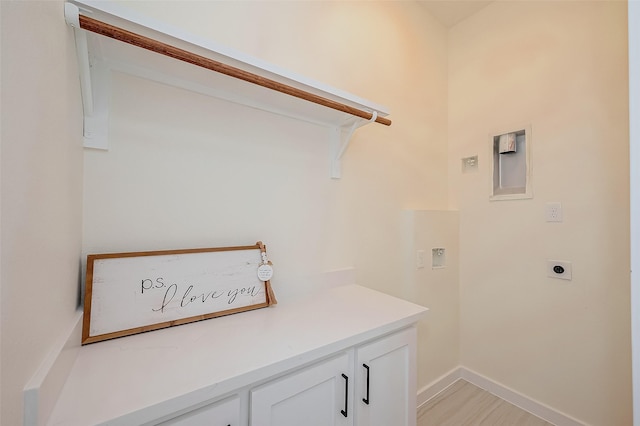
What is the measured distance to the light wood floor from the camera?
154cm

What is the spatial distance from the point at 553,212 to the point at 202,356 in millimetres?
1996

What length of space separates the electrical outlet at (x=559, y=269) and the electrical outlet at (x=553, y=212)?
26 cm

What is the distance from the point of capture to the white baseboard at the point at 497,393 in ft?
4.92

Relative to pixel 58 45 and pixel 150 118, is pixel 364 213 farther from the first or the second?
pixel 58 45

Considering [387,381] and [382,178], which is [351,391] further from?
[382,178]

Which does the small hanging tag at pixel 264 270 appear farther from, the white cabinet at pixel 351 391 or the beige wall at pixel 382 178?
the white cabinet at pixel 351 391

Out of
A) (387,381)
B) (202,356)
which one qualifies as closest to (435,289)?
(387,381)

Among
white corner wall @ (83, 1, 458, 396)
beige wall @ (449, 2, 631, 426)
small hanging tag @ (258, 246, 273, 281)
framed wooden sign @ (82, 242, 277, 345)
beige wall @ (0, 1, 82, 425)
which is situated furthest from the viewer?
beige wall @ (449, 2, 631, 426)

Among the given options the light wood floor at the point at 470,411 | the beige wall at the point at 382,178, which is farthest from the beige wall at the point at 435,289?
the light wood floor at the point at 470,411

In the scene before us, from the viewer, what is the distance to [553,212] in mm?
1539

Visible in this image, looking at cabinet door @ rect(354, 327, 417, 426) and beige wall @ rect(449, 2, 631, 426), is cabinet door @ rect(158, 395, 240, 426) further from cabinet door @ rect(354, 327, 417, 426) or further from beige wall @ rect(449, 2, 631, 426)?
beige wall @ rect(449, 2, 631, 426)

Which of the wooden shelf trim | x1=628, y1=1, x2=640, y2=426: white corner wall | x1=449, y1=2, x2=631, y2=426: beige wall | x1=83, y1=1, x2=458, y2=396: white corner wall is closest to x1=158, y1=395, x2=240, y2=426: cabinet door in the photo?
x1=83, y1=1, x2=458, y2=396: white corner wall

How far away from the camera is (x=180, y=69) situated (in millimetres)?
876

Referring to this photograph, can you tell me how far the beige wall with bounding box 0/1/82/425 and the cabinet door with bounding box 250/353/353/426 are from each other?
0.47 metres
